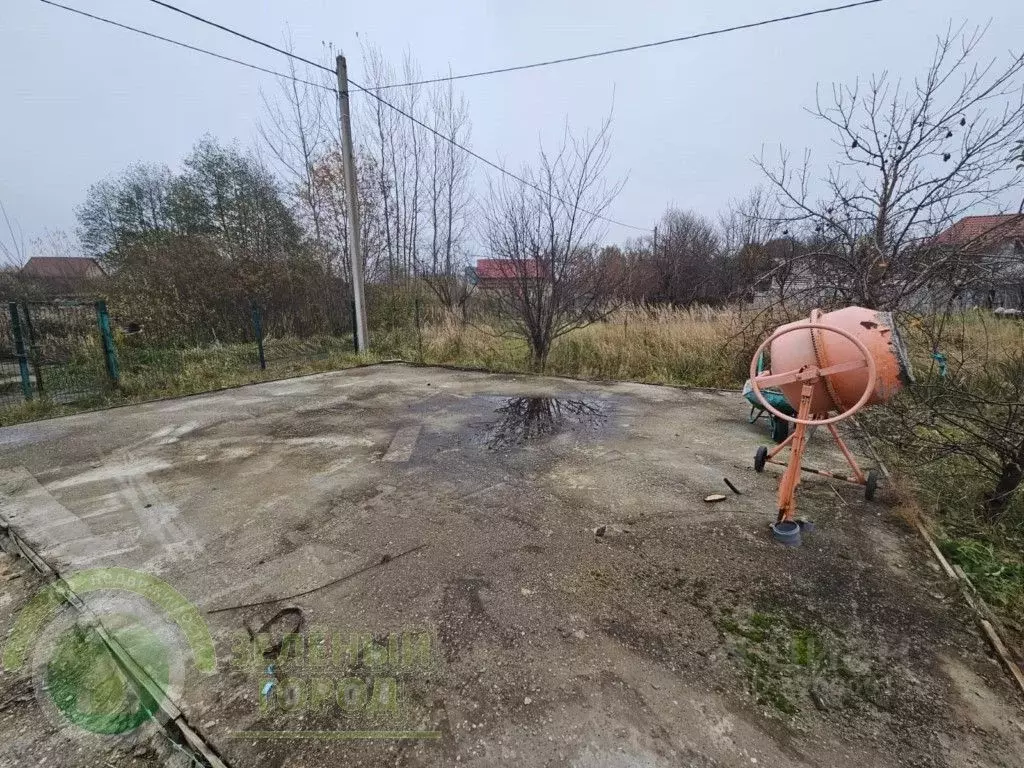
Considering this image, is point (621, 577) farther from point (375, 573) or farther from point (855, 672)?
point (375, 573)

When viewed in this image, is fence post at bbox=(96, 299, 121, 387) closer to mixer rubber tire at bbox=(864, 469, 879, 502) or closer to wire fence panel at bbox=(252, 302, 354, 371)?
wire fence panel at bbox=(252, 302, 354, 371)

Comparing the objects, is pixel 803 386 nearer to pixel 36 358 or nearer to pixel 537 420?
pixel 537 420

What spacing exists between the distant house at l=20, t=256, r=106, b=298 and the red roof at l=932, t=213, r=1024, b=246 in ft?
46.6

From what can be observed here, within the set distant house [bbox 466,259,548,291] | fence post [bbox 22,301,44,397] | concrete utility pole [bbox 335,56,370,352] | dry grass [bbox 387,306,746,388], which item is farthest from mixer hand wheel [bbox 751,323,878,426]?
fence post [bbox 22,301,44,397]

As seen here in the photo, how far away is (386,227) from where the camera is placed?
44.2ft

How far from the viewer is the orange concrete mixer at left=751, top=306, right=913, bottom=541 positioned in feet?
6.84

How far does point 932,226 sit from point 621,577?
181 inches

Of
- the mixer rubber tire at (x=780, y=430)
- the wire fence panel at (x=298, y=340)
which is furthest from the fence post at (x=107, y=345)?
the mixer rubber tire at (x=780, y=430)

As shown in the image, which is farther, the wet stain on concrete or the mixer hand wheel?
the wet stain on concrete

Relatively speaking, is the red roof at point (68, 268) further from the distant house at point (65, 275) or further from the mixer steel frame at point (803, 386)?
the mixer steel frame at point (803, 386)

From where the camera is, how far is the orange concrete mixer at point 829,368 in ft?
6.84

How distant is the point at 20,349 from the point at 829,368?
895 centimetres

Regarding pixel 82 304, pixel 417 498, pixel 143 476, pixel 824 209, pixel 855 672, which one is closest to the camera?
pixel 855 672

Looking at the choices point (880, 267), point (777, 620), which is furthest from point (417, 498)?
point (880, 267)
